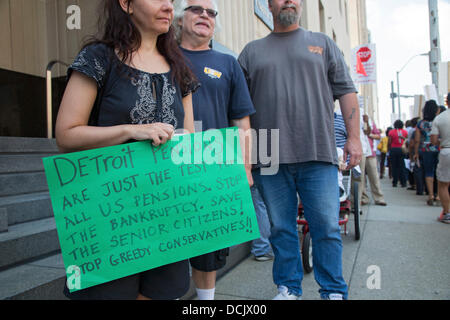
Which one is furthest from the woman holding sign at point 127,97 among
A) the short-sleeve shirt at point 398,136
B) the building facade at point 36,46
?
the short-sleeve shirt at point 398,136

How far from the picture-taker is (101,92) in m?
1.28

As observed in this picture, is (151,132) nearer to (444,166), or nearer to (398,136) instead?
(444,166)

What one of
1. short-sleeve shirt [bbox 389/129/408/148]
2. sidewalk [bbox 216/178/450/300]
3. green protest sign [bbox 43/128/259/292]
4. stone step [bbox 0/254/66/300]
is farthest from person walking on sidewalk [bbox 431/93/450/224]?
stone step [bbox 0/254/66/300]

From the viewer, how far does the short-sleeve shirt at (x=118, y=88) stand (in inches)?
48.9

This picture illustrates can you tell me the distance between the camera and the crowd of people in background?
5.55 m

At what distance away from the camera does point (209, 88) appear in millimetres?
2059

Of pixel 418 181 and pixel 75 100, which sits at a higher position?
pixel 75 100

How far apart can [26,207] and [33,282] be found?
46.0 inches

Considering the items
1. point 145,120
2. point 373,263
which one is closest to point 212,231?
point 145,120

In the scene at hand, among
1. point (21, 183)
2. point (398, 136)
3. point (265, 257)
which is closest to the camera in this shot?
point (21, 183)

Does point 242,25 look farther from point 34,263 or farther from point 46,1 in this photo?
point 34,263

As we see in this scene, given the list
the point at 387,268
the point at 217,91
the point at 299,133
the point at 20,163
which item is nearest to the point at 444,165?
the point at 387,268

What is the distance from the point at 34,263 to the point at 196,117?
1.64 m

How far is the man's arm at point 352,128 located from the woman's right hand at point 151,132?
155 cm
